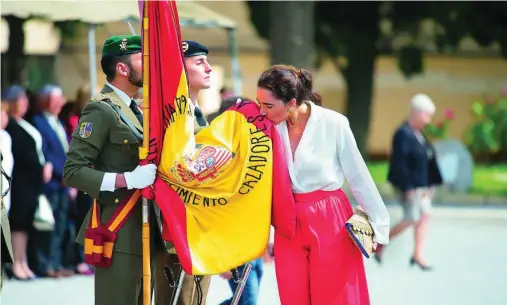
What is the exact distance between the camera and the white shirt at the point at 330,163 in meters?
6.19

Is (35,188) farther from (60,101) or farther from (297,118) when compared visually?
(297,118)

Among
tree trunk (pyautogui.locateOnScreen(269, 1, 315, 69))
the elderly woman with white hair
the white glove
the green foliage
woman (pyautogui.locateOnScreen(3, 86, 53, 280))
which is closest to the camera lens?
the white glove

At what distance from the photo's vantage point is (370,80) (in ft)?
92.6

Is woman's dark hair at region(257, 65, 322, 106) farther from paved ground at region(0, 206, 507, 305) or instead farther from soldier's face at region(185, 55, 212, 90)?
paved ground at region(0, 206, 507, 305)

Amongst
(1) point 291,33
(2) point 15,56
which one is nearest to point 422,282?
(1) point 291,33

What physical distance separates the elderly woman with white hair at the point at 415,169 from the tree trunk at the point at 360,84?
14559 mm

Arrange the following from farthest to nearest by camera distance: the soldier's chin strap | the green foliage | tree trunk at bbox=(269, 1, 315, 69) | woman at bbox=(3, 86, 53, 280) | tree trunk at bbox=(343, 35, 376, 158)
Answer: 1. tree trunk at bbox=(343, 35, 376, 158)
2. the green foliage
3. tree trunk at bbox=(269, 1, 315, 69)
4. woman at bbox=(3, 86, 53, 280)
5. the soldier's chin strap

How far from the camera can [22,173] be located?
1173 cm

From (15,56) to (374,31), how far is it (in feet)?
33.7

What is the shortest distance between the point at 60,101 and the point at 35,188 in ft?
2.82

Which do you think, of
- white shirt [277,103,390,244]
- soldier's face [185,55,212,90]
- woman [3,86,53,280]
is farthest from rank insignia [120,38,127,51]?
woman [3,86,53,280]

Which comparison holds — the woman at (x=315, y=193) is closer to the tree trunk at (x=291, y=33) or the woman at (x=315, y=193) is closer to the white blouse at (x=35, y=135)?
the white blouse at (x=35, y=135)

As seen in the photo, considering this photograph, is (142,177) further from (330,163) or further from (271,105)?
(330,163)

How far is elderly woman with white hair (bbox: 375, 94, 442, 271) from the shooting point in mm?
12656
